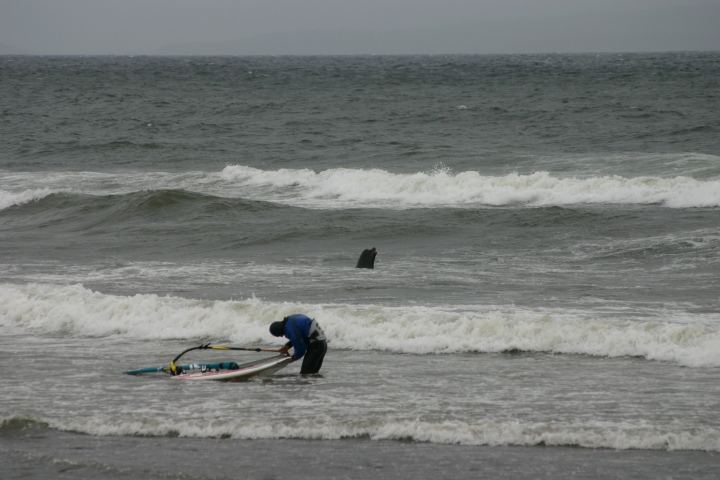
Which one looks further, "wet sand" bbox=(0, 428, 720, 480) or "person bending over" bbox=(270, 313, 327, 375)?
"person bending over" bbox=(270, 313, 327, 375)

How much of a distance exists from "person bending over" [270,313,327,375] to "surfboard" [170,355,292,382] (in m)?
0.20

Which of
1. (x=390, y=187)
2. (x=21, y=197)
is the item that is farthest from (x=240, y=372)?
(x=21, y=197)

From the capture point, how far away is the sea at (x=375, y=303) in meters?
10.2

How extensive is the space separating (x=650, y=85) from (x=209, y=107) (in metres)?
30.6

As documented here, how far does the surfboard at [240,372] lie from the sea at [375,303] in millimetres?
183

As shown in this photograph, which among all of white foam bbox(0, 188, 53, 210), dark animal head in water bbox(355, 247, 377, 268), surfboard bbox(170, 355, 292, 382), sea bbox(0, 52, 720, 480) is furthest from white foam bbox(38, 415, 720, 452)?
white foam bbox(0, 188, 53, 210)

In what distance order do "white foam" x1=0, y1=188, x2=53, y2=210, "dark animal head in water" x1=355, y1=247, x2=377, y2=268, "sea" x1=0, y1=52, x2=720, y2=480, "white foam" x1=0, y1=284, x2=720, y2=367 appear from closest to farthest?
"sea" x1=0, y1=52, x2=720, y2=480, "white foam" x1=0, y1=284, x2=720, y2=367, "dark animal head in water" x1=355, y1=247, x2=377, y2=268, "white foam" x1=0, y1=188, x2=53, y2=210

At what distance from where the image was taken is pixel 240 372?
512 inches

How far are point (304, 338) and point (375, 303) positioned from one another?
3915 mm

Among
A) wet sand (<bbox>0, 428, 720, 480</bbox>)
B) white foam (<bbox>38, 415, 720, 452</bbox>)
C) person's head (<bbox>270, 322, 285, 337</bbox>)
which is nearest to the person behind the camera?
wet sand (<bbox>0, 428, 720, 480</bbox>)

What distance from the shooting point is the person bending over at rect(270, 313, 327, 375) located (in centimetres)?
1297

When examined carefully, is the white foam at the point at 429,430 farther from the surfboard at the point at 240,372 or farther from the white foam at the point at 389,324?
the white foam at the point at 389,324

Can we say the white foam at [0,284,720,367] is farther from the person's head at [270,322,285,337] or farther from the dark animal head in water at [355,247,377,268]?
the dark animal head in water at [355,247,377,268]

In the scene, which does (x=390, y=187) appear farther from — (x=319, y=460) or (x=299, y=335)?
(x=319, y=460)
